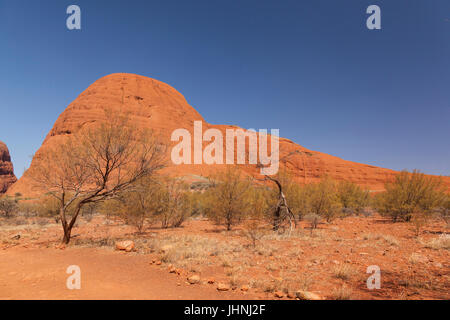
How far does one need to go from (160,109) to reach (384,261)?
66.4 metres

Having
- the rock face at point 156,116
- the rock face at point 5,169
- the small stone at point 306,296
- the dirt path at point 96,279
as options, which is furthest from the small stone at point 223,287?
the rock face at point 5,169

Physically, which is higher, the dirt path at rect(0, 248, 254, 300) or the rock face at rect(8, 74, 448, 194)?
the rock face at rect(8, 74, 448, 194)

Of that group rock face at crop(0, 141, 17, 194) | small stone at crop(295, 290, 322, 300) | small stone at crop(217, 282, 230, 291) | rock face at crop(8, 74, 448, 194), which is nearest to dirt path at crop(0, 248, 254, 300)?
small stone at crop(217, 282, 230, 291)

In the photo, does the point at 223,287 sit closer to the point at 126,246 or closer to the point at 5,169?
the point at 126,246

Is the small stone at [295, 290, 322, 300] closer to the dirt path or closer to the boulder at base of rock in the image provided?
the dirt path

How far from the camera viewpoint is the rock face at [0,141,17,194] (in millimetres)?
80562

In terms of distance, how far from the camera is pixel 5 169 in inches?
3258

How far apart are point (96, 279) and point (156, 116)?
204 feet

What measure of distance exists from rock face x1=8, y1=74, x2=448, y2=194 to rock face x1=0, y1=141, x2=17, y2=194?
3668cm

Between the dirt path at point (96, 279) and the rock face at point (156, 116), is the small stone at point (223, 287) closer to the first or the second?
the dirt path at point (96, 279)
